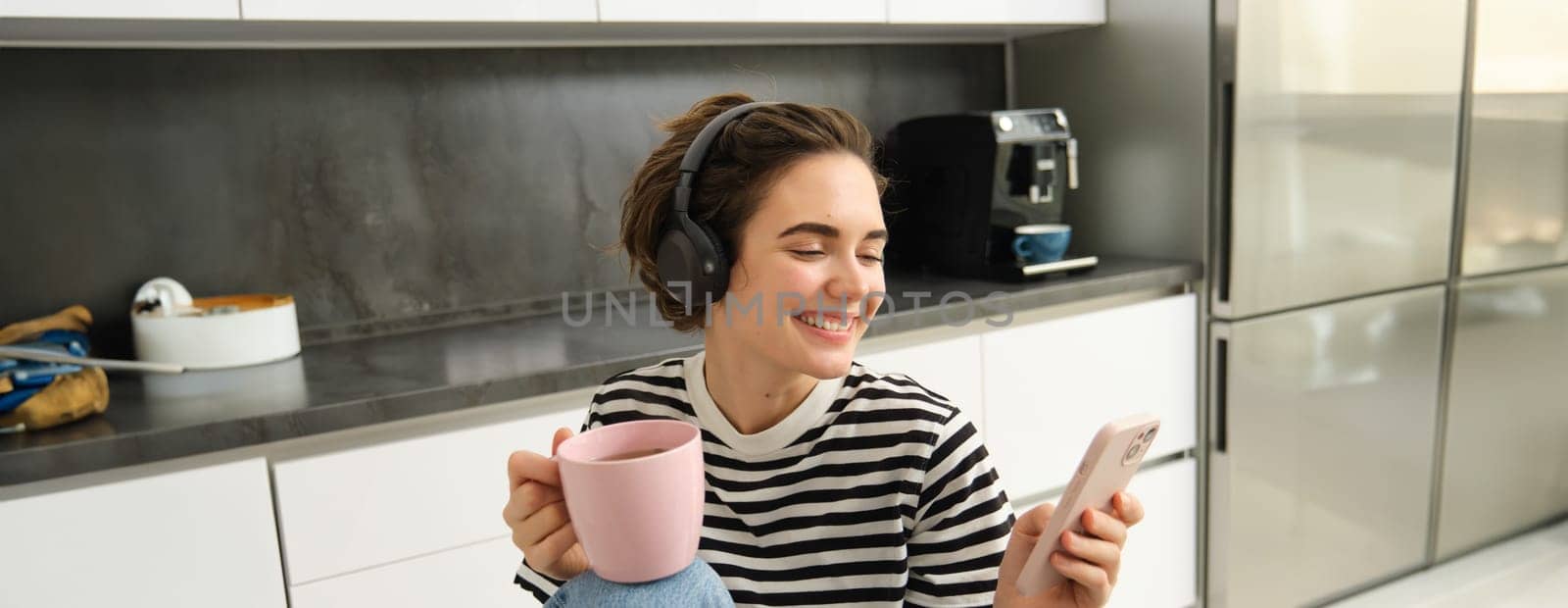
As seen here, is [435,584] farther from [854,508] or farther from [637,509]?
[637,509]

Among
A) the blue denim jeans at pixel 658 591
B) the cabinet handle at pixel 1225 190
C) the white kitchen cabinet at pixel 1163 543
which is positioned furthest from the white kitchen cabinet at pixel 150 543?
the cabinet handle at pixel 1225 190

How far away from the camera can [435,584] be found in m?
1.48

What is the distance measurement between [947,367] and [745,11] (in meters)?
0.73

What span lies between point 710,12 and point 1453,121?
1.63 metres

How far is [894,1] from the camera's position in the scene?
2055 millimetres

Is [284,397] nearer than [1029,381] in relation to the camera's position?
Yes

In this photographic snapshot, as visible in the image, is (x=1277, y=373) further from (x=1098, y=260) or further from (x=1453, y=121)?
(x=1453, y=121)

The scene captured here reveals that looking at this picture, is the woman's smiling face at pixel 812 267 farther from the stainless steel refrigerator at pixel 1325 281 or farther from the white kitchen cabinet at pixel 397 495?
the stainless steel refrigerator at pixel 1325 281

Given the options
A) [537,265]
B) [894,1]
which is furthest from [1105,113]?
[537,265]

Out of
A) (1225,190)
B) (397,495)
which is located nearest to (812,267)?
(397,495)

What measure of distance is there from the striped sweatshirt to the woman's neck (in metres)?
0.01

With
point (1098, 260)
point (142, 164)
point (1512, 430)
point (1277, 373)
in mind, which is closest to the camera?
point (142, 164)

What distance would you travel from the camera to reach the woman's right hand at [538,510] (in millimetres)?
716

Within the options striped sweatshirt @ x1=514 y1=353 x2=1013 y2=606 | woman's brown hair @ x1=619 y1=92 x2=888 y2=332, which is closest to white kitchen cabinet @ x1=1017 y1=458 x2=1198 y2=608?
striped sweatshirt @ x1=514 y1=353 x2=1013 y2=606
